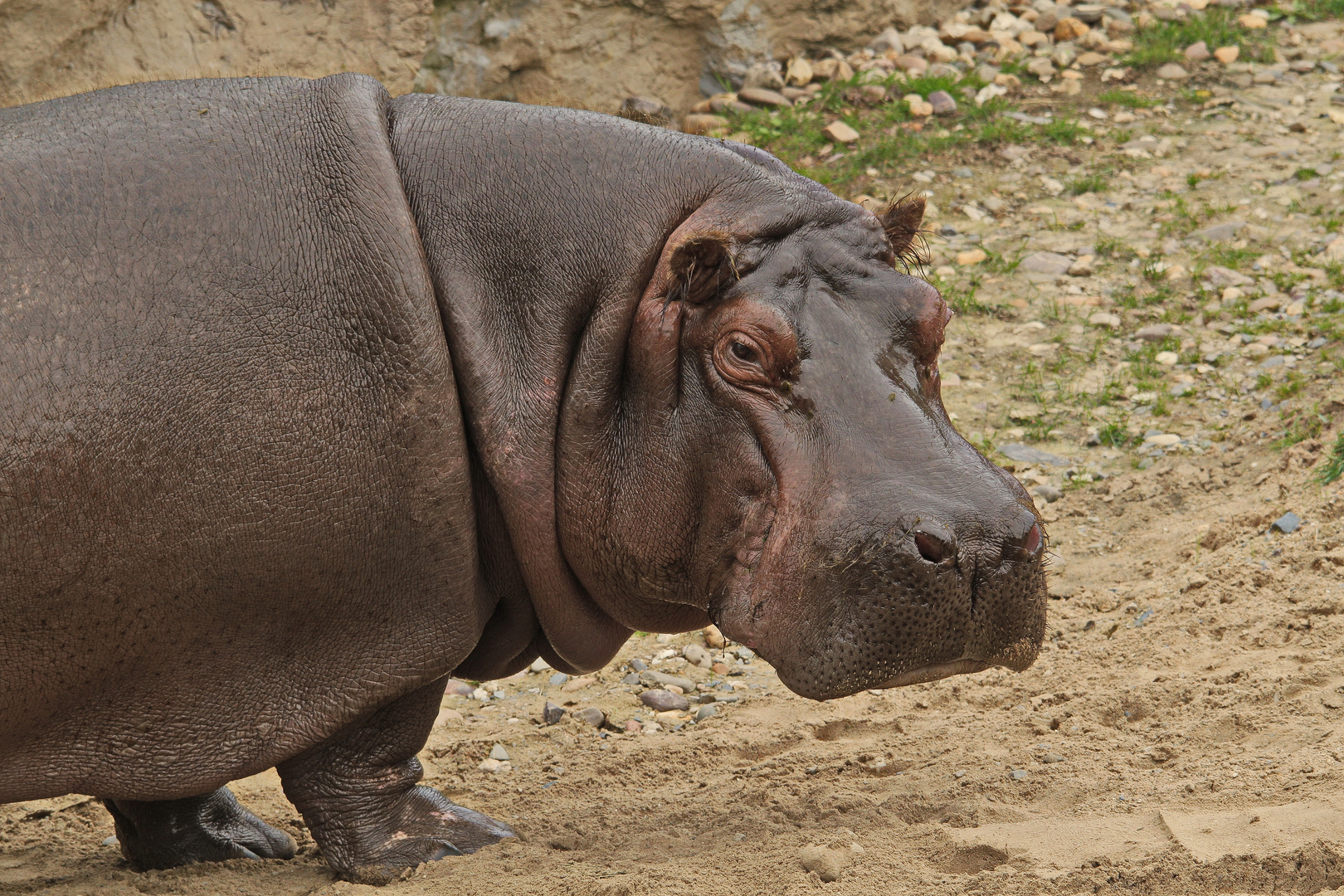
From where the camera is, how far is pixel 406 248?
327 centimetres

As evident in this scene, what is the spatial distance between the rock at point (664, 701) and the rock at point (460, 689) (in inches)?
26.2

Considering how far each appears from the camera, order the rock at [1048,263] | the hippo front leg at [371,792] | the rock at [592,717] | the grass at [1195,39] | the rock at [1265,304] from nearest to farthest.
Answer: the hippo front leg at [371,792], the rock at [592,717], the rock at [1265,304], the rock at [1048,263], the grass at [1195,39]

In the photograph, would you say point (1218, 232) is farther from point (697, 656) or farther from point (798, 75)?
point (697, 656)

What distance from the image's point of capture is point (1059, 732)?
423 cm

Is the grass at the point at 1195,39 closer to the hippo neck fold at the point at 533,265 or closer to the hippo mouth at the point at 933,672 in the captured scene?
the hippo neck fold at the point at 533,265

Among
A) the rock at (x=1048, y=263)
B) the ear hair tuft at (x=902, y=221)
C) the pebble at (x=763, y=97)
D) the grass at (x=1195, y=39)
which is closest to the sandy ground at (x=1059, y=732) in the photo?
the rock at (x=1048, y=263)

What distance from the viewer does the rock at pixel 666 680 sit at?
5.14 m

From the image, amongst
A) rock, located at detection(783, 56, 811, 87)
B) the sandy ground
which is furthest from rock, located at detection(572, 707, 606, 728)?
rock, located at detection(783, 56, 811, 87)

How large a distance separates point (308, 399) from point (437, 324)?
34 centimetres

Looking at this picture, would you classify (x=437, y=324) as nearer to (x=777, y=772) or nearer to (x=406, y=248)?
(x=406, y=248)

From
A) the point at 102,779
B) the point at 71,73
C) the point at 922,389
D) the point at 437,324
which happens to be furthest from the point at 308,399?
the point at 71,73

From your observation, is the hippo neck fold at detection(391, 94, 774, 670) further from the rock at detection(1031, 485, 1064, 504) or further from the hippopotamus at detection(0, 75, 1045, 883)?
the rock at detection(1031, 485, 1064, 504)

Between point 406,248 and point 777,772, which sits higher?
point 406,248

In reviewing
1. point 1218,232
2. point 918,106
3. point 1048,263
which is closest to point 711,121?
Result: point 918,106
